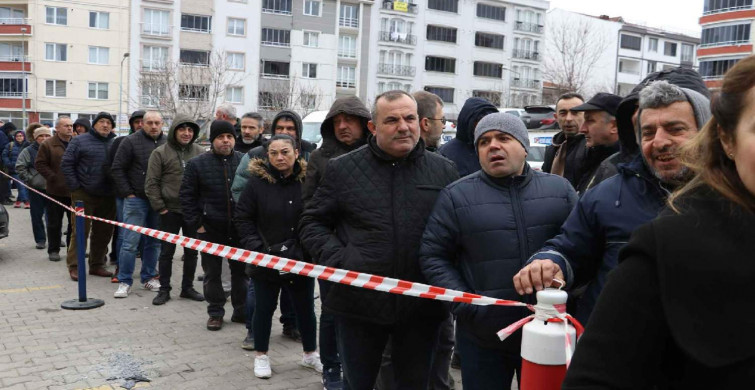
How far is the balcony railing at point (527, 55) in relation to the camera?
2813 inches

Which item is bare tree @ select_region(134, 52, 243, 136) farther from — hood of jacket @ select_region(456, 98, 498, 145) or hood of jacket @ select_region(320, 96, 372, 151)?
hood of jacket @ select_region(320, 96, 372, 151)

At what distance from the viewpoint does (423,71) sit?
218 feet

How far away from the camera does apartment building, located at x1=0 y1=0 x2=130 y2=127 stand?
187ft

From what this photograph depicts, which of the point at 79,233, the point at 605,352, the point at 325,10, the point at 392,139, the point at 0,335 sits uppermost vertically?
the point at 325,10

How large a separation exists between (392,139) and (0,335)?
4896 mm

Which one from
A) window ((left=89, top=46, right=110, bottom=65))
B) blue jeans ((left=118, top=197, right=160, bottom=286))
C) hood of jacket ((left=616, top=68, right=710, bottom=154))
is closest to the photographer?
hood of jacket ((left=616, top=68, right=710, bottom=154))

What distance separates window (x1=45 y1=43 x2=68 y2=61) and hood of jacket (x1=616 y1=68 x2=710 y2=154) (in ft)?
204

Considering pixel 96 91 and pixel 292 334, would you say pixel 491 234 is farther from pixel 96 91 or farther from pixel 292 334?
pixel 96 91

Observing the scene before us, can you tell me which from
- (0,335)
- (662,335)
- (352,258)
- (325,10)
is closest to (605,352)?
(662,335)

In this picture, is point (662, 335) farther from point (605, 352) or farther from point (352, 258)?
point (352, 258)

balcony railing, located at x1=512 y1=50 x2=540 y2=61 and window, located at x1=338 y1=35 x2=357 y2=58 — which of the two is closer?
window, located at x1=338 y1=35 x2=357 y2=58

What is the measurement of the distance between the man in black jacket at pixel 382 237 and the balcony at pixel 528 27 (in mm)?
70886

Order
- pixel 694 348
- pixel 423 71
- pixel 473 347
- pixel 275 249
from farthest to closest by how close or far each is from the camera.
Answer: pixel 423 71, pixel 275 249, pixel 473 347, pixel 694 348

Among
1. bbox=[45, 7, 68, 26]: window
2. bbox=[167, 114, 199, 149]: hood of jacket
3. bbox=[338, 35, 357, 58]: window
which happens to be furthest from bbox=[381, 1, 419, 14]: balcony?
bbox=[167, 114, 199, 149]: hood of jacket
